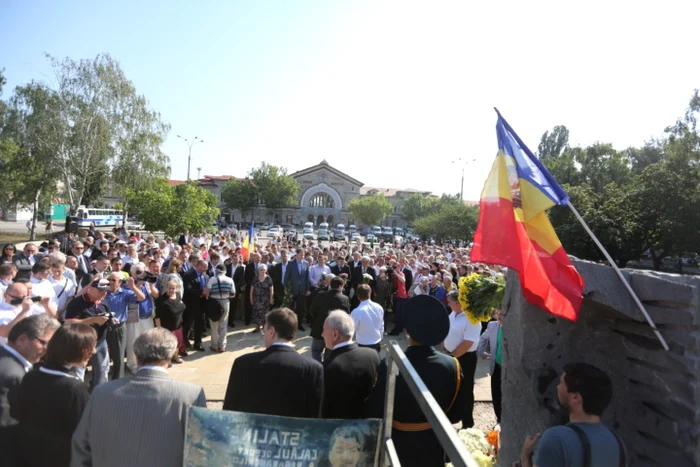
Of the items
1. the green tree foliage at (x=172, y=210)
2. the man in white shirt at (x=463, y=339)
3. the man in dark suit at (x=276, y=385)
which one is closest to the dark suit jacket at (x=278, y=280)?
the man in white shirt at (x=463, y=339)

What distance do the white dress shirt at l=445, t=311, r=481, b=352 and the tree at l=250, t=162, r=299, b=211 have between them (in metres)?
72.3

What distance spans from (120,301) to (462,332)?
4283 mm

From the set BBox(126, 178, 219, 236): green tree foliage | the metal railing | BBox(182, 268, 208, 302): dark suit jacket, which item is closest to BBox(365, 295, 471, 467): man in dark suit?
the metal railing

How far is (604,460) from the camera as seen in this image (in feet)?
7.25

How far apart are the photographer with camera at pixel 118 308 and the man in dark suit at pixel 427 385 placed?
408 centimetres

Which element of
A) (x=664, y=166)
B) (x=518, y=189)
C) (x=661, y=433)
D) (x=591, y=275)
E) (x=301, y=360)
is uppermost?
(x=664, y=166)

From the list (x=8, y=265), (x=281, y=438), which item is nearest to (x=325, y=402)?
(x=281, y=438)

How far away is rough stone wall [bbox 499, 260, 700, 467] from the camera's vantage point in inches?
107

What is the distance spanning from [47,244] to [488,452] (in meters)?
10.8

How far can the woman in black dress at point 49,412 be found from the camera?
2777mm

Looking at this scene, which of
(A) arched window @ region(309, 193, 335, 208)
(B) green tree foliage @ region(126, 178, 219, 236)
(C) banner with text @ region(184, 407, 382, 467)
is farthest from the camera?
(A) arched window @ region(309, 193, 335, 208)

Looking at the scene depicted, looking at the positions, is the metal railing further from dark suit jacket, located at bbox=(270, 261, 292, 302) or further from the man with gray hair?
dark suit jacket, located at bbox=(270, 261, 292, 302)

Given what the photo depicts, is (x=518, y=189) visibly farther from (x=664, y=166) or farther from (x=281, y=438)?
(x=664, y=166)

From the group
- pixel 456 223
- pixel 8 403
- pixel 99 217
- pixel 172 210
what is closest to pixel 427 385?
pixel 8 403
